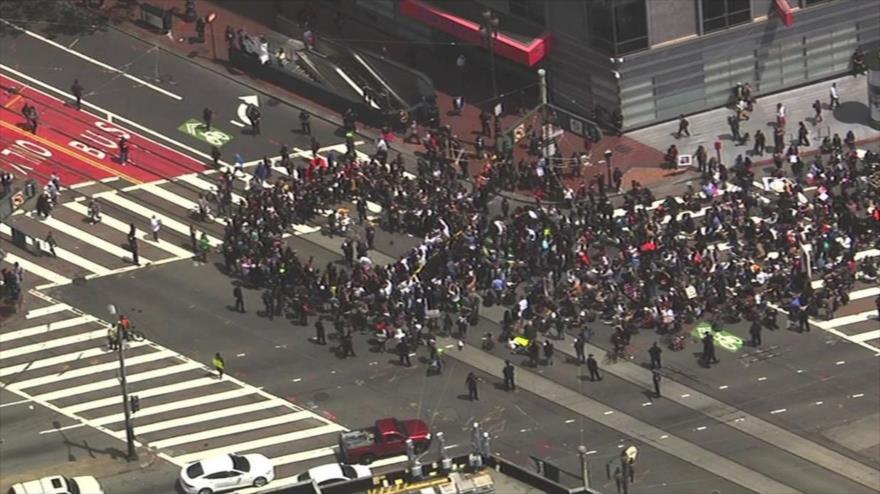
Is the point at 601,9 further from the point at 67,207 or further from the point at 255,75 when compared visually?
the point at 67,207

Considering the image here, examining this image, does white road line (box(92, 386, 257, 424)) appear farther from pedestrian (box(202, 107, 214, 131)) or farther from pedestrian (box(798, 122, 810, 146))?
pedestrian (box(798, 122, 810, 146))

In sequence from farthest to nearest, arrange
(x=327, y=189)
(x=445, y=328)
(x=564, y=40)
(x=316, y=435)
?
(x=564, y=40)
(x=327, y=189)
(x=445, y=328)
(x=316, y=435)

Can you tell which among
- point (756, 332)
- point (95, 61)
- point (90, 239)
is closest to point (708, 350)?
point (756, 332)

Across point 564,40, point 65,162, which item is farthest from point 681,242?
point 65,162

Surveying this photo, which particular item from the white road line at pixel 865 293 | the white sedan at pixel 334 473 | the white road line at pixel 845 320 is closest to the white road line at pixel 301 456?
the white sedan at pixel 334 473

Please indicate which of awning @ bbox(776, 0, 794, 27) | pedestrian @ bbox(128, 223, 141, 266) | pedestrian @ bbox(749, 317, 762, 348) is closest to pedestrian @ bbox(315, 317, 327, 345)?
pedestrian @ bbox(128, 223, 141, 266)
